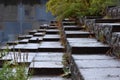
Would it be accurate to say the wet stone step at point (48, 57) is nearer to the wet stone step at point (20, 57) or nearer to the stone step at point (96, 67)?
the wet stone step at point (20, 57)

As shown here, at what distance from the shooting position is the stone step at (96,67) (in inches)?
119

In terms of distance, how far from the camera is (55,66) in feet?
15.1

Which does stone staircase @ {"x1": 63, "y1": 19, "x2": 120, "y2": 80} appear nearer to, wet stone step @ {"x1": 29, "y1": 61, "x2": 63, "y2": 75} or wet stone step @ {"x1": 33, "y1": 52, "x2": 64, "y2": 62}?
wet stone step @ {"x1": 29, "y1": 61, "x2": 63, "y2": 75}

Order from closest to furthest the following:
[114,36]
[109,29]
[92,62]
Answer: [92,62] → [114,36] → [109,29]

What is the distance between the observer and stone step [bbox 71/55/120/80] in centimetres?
302

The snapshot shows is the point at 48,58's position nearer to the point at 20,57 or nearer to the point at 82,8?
the point at 20,57

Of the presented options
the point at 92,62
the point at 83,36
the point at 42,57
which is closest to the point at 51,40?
the point at 83,36

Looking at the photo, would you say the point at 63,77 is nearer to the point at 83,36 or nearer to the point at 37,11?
the point at 83,36

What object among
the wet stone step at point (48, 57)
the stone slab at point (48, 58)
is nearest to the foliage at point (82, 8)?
the wet stone step at point (48, 57)

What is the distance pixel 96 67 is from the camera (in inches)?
134

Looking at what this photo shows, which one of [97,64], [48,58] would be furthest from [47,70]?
[97,64]

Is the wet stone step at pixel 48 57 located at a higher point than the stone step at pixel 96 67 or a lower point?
lower

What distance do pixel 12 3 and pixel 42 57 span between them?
1604cm

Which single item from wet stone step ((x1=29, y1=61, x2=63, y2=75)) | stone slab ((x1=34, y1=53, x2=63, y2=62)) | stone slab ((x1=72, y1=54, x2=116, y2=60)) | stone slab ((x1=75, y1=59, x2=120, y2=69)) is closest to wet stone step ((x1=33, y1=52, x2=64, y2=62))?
stone slab ((x1=34, y1=53, x2=63, y2=62))
